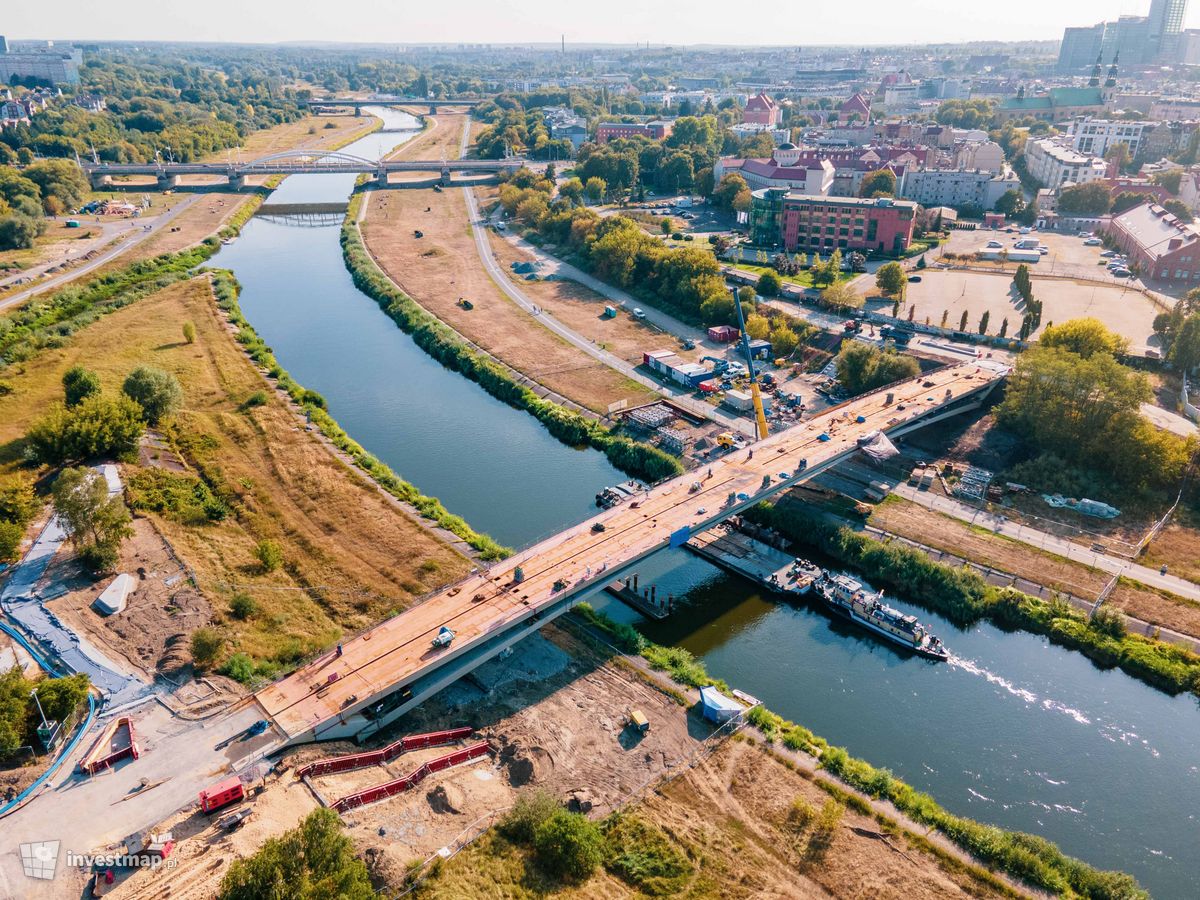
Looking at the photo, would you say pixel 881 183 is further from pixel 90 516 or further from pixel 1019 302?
pixel 90 516

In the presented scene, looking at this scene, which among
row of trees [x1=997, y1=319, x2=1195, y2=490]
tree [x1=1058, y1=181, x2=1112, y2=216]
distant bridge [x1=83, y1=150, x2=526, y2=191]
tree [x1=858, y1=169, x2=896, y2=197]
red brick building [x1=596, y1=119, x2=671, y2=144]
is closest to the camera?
row of trees [x1=997, y1=319, x2=1195, y2=490]

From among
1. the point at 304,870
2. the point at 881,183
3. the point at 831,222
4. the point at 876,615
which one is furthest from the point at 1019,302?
the point at 304,870

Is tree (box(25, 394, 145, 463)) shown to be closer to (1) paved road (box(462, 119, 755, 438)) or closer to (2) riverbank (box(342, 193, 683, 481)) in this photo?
(2) riverbank (box(342, 193, 683, 481))

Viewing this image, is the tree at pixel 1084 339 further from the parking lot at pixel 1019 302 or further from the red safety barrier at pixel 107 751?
the red safety barrier at pixel 107 751

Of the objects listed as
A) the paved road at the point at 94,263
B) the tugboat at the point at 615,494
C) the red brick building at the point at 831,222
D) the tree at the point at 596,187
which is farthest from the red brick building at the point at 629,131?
the tugboat at the point at 615,494

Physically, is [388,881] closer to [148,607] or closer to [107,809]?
[107,809]

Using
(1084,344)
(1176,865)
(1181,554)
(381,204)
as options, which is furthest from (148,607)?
(381,204)

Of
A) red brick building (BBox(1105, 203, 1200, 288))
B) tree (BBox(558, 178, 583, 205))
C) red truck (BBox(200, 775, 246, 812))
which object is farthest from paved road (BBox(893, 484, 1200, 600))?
tree (BBox(558, 178, 583, 205))

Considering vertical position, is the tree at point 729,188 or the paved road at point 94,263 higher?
the tree at point 729,188
